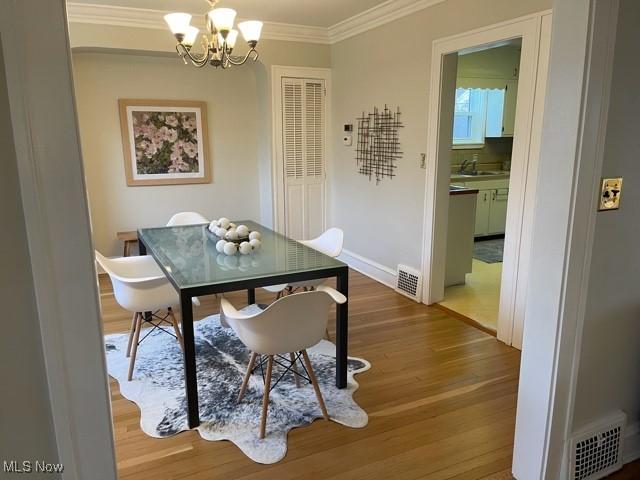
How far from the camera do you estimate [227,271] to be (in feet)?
8.03

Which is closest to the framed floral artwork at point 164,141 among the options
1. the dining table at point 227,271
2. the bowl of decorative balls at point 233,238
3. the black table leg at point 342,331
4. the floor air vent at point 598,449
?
the bowl of decorative balls at point 233,238

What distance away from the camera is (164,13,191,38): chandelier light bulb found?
8.96 feet

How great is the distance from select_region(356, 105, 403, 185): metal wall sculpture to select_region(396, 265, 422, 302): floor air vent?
903 mm

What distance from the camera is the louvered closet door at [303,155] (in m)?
5.06

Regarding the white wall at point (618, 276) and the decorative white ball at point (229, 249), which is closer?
the white wall at point (618, 276)

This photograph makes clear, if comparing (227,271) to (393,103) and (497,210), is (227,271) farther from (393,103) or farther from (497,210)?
(497,210)

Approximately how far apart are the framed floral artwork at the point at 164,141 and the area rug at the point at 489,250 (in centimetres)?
340

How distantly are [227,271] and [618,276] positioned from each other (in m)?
1.78

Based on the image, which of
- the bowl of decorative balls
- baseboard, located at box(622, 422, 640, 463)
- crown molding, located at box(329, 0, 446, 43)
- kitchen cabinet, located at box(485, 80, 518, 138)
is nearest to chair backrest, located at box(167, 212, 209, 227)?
the bowl of decorative balls

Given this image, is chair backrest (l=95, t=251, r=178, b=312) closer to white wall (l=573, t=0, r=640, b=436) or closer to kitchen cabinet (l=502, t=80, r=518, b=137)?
white wall (l=573, t=0, r=640, b=436)

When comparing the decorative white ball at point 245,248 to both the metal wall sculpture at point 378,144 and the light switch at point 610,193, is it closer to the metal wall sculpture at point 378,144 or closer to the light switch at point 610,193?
the light switch at point 610,193

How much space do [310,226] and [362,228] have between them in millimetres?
748

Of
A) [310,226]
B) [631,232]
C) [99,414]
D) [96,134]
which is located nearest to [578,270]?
[631,232]

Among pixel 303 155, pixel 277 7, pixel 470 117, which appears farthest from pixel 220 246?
pixel 470 117
